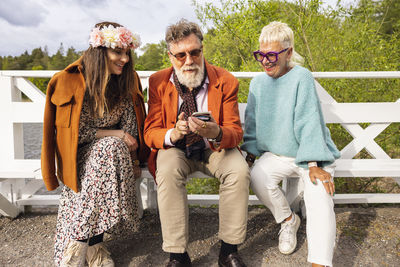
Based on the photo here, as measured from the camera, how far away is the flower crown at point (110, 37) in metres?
2.18

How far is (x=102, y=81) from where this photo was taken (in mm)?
2230

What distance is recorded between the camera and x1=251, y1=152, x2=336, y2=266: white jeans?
2.04 meters

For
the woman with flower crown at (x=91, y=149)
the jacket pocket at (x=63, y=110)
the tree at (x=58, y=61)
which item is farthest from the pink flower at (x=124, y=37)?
the tree at (x=58, y=61)

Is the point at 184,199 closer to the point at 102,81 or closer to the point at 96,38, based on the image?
the point at 102,81

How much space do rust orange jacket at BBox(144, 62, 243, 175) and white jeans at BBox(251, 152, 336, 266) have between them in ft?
1.15

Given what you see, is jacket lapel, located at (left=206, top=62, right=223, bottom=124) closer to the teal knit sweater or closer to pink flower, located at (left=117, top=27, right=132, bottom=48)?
the teal knit sweater

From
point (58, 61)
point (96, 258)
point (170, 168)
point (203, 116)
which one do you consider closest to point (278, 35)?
point (203, 116)

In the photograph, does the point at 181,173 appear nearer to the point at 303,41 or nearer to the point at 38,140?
the point at 303,41

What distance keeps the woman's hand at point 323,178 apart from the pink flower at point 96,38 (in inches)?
72.6

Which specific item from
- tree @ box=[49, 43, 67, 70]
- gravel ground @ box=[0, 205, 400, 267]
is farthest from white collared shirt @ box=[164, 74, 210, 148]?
tree @ box=[49, 43, 67, 70]

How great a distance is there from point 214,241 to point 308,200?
37.5 inches

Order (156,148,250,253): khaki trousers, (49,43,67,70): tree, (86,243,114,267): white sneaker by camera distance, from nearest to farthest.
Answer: (156,148,250,253): khaki trousers → (86,243,114,267): white sneaker → (49,43,67,70): tree

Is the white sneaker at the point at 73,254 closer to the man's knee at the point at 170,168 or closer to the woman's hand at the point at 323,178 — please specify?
the man's knee at the point at 170,168

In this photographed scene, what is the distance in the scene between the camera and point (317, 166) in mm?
2277
